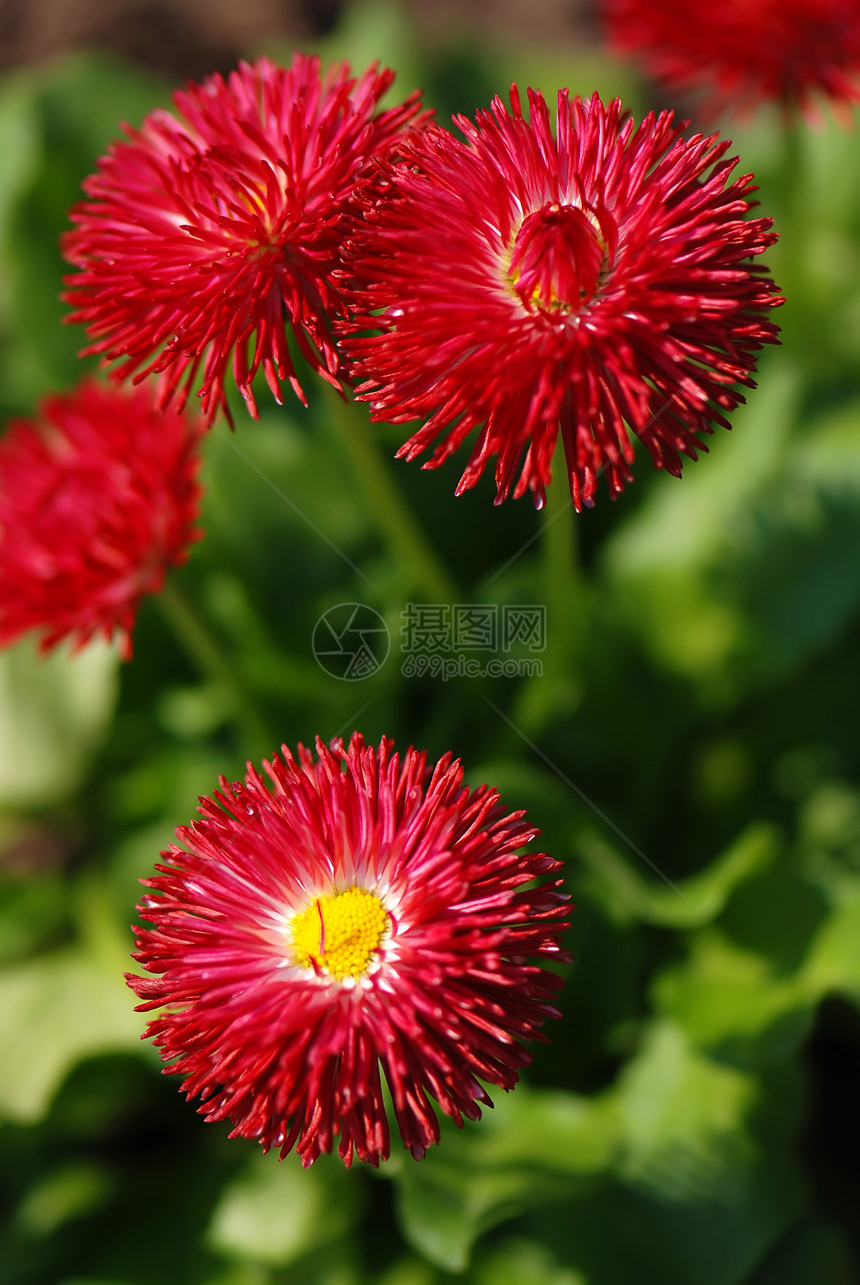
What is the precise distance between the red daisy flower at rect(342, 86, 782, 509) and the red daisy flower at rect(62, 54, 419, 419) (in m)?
0.05

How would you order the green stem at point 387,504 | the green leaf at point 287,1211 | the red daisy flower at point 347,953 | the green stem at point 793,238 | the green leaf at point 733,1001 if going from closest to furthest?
the red daisy flower at point 347,953 < the green stem at point 387,504 < the green leaf at point 733,1001 < the green leaf at point 287,1211 < the green stem at point 793,238

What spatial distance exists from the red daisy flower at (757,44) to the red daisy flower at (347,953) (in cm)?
101

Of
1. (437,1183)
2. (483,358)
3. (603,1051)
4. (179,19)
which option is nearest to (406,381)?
(483,358)

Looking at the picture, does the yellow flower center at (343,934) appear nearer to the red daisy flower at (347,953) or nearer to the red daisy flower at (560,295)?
the red daisy flower at (347,953)

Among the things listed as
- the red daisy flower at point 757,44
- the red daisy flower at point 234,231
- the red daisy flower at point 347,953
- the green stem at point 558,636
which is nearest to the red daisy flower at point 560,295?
the red daisy flower at point 234,231

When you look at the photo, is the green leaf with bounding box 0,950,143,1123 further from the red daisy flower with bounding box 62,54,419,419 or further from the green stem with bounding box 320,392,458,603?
the red daisy flower with bounding box 62,54,419,419

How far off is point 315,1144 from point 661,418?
1.63 feet

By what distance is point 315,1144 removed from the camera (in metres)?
0.67

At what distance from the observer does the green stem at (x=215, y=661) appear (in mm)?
1229

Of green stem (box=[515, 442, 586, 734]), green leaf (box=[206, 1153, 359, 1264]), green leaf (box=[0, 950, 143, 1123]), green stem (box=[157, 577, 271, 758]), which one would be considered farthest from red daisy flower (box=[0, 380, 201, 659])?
green leaf (box=[206, 1153, 359, 1264])

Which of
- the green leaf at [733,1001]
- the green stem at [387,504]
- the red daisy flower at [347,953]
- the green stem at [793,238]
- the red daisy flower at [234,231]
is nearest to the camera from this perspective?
the red daisy flower at [347,953]

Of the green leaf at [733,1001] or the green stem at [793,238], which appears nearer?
the green leaf at [733,1001]

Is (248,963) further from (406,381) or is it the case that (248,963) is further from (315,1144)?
(406,381)

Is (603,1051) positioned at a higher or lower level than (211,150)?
lower
